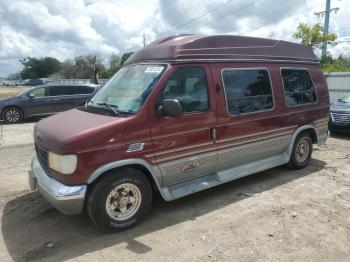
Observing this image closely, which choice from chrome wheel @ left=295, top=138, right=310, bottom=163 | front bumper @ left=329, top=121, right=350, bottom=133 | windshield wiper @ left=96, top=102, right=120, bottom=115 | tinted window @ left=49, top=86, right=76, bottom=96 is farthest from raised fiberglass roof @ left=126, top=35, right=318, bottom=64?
tinted window @ left=49, top=86, right=76, bottom=96

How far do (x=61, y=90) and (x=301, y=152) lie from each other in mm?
11147

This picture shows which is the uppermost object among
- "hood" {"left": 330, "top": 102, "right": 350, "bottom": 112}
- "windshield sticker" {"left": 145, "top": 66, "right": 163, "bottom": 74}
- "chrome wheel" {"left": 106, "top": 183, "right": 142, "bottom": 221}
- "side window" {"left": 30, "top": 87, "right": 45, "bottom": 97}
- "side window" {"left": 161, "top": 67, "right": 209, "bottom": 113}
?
"windshield sticker" {"left": 145, "top": 66, "right": 163, "bottom": 74}

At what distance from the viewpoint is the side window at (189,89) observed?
15.6 feet

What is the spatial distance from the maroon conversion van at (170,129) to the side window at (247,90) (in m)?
0.02

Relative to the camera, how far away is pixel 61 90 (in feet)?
50.0

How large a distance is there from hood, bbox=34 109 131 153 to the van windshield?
0.92 ft

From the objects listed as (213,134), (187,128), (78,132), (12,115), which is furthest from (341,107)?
(12,115)

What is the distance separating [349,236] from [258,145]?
6.74 ft

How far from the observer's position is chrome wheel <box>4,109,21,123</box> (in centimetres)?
1458

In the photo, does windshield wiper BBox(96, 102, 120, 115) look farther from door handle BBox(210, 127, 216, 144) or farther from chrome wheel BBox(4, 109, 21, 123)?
chrome wheel BBox(4, 109, 21, 123)

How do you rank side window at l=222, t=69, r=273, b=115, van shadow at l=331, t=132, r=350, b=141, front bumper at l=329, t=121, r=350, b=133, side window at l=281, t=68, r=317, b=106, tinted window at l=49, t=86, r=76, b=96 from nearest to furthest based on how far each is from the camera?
side window at l=222, t=69, r=273, b=115 < side window at l=281, t=68, r=317, b=106 < front bumper at l=329, t=121, r=350, b=133 < van shadow at l=331, t=132, r=350, b=141 < tinted window at l=49, t=86, r=76, b=96

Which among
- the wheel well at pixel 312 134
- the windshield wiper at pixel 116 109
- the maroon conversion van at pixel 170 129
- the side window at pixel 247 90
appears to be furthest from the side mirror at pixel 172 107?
the wheel well at pixel 312 134

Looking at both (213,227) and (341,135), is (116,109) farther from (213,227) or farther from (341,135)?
(341,135)

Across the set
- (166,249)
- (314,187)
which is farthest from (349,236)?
(166,249)
